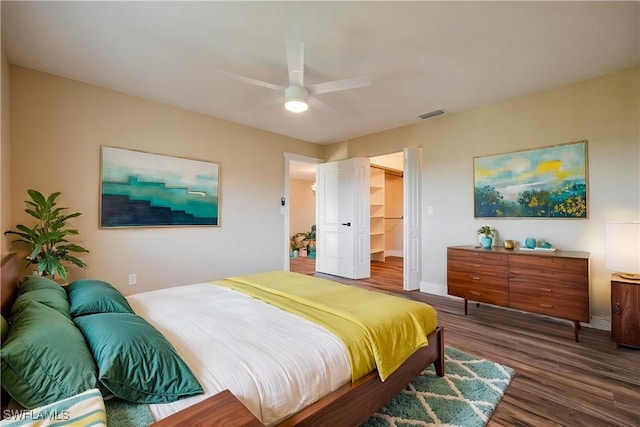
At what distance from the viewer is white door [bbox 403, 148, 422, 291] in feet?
13.8

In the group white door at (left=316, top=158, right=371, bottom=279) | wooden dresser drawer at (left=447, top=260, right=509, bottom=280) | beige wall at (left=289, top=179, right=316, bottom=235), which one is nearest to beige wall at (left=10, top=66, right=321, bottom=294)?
white door at (left=316, top=158, right=371, bottom=279)

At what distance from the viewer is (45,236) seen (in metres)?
2.49

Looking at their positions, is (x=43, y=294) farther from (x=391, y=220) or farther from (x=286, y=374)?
(x=391, y=220)

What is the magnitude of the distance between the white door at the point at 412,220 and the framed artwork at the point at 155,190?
2742 mm

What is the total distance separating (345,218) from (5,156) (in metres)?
4.16

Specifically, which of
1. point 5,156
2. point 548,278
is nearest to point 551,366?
point 548,278

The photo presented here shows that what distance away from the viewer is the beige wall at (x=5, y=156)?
7.41ft

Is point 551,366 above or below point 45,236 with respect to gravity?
below

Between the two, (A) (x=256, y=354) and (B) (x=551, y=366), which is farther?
(B) (x=551, y=366)

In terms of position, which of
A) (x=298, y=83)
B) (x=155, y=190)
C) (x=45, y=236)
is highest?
(x=298, y=83)

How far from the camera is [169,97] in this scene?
11.0 ft

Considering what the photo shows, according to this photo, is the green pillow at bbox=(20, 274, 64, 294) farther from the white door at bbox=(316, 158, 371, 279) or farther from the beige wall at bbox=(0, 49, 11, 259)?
the white door at bbox=(316, 158, 371, 279)

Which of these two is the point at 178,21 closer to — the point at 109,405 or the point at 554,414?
the point at 109,405

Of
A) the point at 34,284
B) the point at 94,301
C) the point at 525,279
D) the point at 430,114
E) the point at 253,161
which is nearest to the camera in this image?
the point at 94,301
